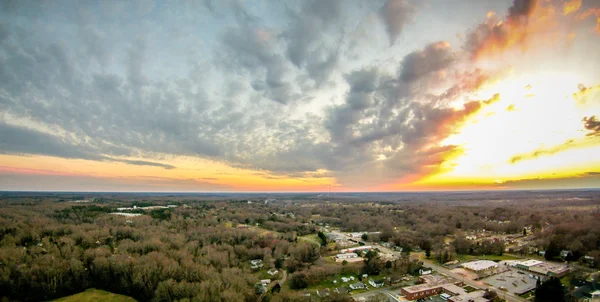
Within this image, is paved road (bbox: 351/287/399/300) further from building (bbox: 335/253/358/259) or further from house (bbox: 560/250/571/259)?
house (bbox: 560/250/571/259)

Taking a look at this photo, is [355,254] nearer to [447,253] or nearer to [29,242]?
[447,253]

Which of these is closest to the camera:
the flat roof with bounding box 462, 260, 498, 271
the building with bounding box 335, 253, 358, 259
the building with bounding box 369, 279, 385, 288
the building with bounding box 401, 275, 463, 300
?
the building with bounding box 401, 275, 463, 300

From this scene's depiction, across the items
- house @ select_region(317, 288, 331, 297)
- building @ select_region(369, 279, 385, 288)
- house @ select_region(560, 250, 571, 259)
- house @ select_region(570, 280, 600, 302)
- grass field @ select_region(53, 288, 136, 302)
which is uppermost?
house @ select_region(570, 280, 600, 302)

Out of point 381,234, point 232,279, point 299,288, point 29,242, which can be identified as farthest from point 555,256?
point 29,242

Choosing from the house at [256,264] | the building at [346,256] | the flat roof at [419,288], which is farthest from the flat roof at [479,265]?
the house at [256,264]

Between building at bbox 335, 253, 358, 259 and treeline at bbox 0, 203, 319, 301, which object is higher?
treeline at bbox 0, 203, 319, 301

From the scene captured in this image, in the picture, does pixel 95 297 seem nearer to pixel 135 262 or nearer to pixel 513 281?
pixel 135 262

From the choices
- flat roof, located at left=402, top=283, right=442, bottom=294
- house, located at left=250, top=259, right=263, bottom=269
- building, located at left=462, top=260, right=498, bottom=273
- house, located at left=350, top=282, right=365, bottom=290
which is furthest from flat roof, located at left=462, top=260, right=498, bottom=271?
house, located at left=250, top=259, right=263, bottom=269
